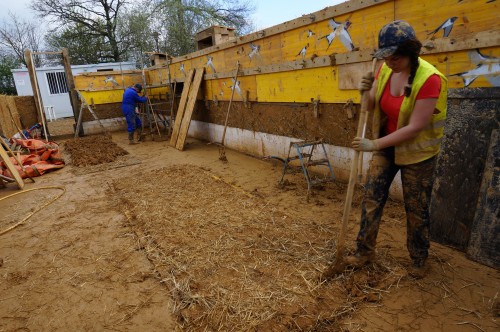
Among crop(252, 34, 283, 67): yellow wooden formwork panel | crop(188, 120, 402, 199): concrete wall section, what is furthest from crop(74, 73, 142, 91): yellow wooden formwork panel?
crop(252, 34, 283, 67): yellow wooden formwork panel

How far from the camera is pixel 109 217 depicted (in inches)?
181

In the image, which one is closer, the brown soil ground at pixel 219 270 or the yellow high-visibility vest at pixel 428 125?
the yellow high-visibility vest at pixel 428 125

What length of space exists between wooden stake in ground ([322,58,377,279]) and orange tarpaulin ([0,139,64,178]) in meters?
7.27

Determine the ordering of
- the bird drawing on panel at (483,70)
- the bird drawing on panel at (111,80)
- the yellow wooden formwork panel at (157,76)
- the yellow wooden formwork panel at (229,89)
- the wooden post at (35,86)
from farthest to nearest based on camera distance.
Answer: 1. the bird drawing on panel at (111,80)
2. the yellow wooden formwork panel at (157,76)
3. the wooden post at (35,86)
4. the yellow wooden formwork panel at (229,89)
5. the bird drawing on panel at (483,70)

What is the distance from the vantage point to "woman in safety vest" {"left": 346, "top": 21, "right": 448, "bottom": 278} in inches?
87.0

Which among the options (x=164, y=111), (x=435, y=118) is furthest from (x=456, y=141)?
(x=164, y=111)

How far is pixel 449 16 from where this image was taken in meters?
3.29

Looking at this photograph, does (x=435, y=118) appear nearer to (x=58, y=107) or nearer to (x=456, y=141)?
(x=456, y=141)

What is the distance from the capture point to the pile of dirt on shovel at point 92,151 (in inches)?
320

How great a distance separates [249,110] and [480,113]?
5118 mm

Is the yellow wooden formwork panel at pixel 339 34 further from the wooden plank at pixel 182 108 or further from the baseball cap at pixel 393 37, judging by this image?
the wooden plank at pixel 182 108

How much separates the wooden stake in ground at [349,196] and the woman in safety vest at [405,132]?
9 cm

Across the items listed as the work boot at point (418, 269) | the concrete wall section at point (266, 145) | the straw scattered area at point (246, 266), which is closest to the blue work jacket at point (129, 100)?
the concrete wall section at point (266, 145)

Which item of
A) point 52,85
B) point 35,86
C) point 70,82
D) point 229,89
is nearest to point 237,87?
Result: point 229,89
